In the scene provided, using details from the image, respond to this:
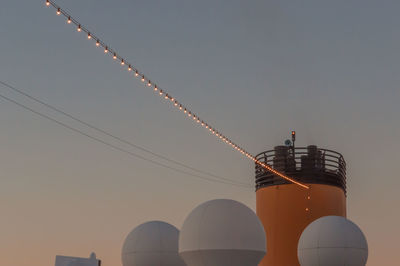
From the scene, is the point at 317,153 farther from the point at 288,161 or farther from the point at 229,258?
the point at 229,258

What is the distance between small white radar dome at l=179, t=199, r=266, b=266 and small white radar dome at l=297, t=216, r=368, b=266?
199 inches

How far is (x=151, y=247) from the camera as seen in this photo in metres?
22.1

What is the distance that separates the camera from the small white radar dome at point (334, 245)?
2253 cm

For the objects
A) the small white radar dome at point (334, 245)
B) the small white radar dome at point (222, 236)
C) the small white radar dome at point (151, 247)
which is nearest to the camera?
the small white radar dome at point (222, 236)

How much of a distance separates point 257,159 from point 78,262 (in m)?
10.2

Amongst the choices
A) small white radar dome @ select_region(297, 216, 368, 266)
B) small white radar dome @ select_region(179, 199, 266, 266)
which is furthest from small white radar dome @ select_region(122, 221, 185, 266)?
small white radar dome @ select_region(297, 216, 368, 266)

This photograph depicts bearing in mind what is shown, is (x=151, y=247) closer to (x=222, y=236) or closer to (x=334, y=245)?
(x=222, y=236)

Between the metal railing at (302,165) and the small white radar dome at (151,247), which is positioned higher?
the metal railing at (302,165)

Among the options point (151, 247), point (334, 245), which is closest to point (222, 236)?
point (151, 247)

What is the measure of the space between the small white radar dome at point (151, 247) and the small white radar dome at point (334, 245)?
4.79 metres

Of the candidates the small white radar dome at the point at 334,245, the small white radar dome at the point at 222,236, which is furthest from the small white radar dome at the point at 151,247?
the small white radar dome at the point at 334,245

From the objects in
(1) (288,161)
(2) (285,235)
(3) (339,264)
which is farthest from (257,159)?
(3) (339,264)

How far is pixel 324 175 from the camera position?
26.8m

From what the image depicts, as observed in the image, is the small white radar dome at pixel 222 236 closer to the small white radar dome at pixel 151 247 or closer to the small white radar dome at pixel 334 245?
the small white radar dome at pixel 151 247
